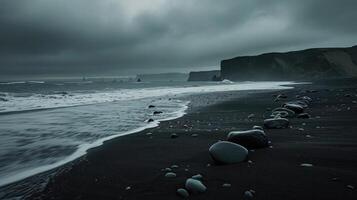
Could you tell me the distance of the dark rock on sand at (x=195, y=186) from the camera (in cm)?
345

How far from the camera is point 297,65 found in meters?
87.1

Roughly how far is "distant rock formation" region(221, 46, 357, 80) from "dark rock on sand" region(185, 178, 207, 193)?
278 feet

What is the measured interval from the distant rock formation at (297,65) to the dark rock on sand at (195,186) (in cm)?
8464

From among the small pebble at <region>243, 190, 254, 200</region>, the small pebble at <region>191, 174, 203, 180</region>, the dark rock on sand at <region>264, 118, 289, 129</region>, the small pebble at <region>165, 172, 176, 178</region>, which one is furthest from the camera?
the dark rock on sand at <region>264, 118, 289, 129</region>

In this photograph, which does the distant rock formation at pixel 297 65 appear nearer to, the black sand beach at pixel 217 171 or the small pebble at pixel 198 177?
the black sand beach at pixel 217 171

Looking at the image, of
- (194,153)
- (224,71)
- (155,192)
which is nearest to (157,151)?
(194,153)

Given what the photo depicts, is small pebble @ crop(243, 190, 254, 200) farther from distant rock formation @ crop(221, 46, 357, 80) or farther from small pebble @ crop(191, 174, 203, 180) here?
distant rock formation @ crop(221, 46, 357, 80)

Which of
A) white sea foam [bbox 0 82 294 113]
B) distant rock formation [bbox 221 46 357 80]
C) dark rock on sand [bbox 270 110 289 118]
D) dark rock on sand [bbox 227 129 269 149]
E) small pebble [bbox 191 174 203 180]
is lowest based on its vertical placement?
white sea foam [bbox 0 82 294 113]

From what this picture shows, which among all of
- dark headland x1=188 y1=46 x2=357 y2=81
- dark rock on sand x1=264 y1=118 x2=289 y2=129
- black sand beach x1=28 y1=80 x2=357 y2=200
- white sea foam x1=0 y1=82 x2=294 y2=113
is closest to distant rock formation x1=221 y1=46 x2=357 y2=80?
dark headland x1=188 y1=46 x2=357 y2=81

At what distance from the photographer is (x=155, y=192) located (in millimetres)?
3590

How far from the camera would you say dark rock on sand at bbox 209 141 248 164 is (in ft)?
14.6

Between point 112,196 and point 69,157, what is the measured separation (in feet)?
8.70

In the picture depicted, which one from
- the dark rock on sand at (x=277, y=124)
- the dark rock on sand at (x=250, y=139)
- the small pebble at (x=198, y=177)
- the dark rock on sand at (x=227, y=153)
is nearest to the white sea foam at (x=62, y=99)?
the dark rock on sand at (x=277, y=124)

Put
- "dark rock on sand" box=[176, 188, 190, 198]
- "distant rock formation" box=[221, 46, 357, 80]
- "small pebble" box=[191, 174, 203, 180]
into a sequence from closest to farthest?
"dark rock on sand" box=[176, 188, 190, 198] → "small pebble" box=[191, 174, 203, 180] → "distant rock formation" box=[221, 46, 357, 80]
